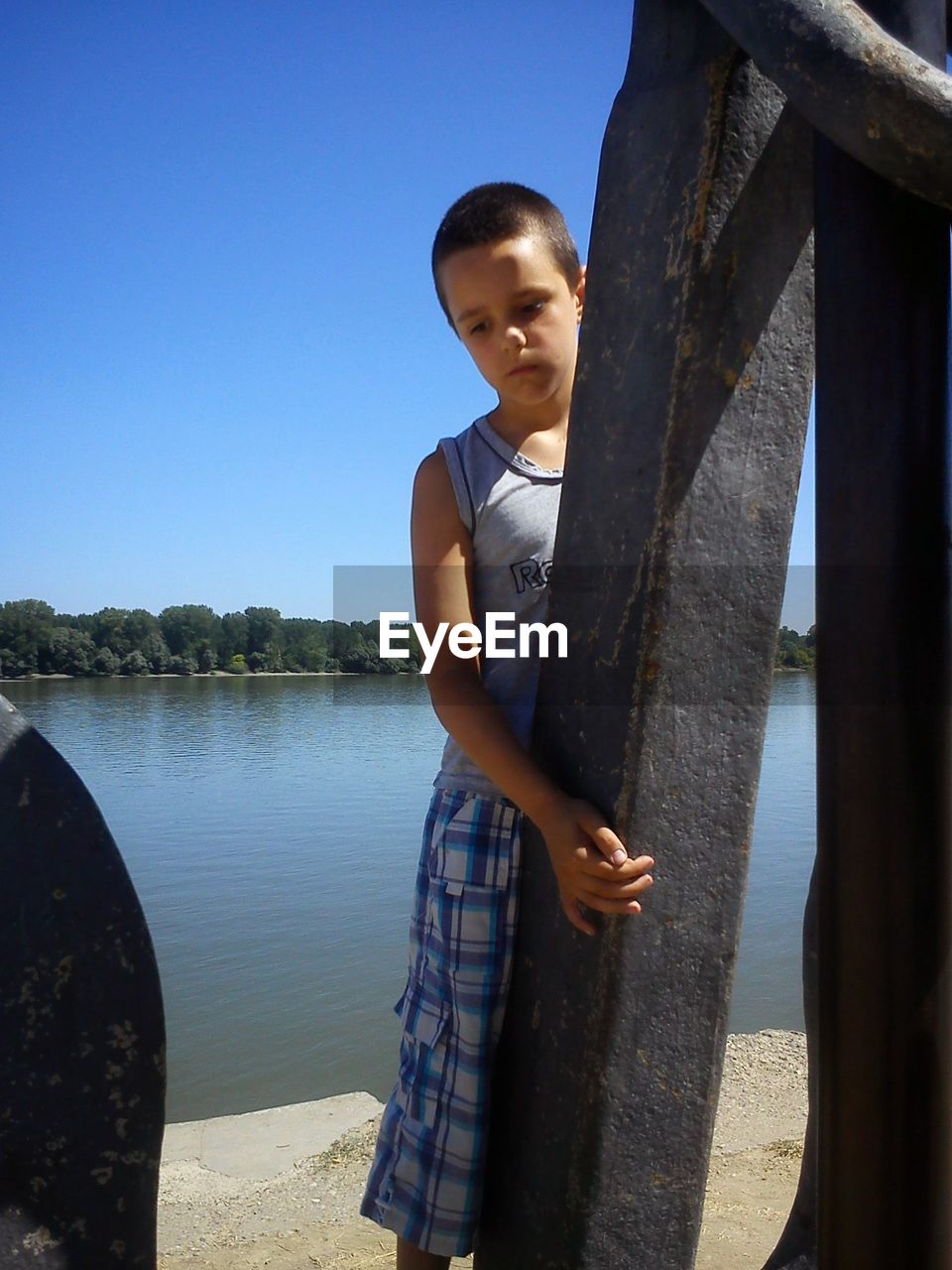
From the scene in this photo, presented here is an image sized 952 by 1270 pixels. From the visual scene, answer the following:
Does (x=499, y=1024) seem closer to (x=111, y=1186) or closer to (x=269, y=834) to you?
(x=111, y=1186)

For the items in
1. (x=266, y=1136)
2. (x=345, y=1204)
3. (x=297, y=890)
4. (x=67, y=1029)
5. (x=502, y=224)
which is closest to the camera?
(x=67, y=1029)

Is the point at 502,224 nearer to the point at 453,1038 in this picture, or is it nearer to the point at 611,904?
the point at 611,904

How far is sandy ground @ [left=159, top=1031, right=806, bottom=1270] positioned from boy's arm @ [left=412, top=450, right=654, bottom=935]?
159 centimetres

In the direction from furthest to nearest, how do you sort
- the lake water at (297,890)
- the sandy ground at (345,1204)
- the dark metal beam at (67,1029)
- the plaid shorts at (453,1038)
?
the lake water at (297,890)
the sandy ground at (345,1204)
the plaid shorts at (453,1038)
the dark metal beam at (67,1029)

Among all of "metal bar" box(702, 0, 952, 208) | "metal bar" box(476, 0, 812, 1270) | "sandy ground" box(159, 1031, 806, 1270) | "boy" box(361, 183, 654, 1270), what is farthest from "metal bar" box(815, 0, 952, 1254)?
"sandy ground" box(159, 1031, 806, 1270)

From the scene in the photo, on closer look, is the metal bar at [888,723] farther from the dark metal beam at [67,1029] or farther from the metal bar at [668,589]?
the dark metal beam at [67,1029]

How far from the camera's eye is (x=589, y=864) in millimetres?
1241

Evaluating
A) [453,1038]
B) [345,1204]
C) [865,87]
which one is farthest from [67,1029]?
[345,1204]

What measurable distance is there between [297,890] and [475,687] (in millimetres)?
9420

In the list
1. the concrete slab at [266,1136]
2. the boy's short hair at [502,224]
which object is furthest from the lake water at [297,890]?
the concrete slab at [266,1136]

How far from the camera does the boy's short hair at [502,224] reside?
155 centimetres

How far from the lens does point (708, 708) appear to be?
127cm

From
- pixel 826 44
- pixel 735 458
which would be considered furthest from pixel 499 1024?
pixel 826 44

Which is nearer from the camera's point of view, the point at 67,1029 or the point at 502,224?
the point at 67,1029
